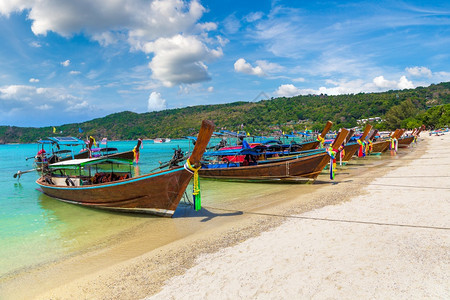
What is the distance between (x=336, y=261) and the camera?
215 inches

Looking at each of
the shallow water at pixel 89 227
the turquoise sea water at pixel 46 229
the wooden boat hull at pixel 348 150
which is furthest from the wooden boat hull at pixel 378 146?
the turquoise sea water at pixel 46 229

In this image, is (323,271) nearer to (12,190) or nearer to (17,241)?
(17,241)

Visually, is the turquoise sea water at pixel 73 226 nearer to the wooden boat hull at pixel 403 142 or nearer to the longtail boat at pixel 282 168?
the longtail boat at pixel 282 168

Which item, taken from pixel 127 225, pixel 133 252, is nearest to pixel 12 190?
pixel 127 225

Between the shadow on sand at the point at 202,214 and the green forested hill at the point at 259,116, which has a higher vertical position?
the green forested hill at the point at 259,116

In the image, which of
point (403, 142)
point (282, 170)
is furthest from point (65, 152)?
point (403, 142)

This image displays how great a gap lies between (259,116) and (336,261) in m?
126

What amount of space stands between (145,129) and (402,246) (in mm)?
157191

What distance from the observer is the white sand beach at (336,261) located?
450cm

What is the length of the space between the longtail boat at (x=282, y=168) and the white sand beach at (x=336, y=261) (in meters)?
6.66

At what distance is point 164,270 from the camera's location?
234 inches

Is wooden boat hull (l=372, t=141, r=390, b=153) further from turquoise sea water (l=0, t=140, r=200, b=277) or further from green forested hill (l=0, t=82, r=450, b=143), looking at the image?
green forested hill (l=0, t=82, r=450, b=143)

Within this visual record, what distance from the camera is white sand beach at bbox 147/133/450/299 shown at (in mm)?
4496

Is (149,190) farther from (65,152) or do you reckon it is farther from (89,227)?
(65,152)
